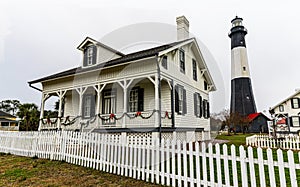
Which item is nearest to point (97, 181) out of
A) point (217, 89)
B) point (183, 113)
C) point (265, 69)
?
point (183, 113)

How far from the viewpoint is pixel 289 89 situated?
4897cm

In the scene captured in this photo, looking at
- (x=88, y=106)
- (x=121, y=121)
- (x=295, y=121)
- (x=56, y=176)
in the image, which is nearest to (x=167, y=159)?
(x=56, y=176)

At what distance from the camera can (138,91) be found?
12164 mm

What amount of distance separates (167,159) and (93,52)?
1095 centimetres

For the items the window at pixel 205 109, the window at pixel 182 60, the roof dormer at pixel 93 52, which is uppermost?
the roof dormer at pixel 93 52

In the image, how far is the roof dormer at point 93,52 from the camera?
13422 millimetres

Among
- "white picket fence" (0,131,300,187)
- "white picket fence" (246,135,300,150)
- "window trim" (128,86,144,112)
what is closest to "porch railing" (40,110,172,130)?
"window trim" (128,86,144,112)

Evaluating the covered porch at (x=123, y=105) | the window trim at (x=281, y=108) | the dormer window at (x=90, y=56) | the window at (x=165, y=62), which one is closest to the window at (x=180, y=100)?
the covered porch at (x=123, y=105)

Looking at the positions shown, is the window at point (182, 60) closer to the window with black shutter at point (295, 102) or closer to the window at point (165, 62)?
the window at point (165, 62)

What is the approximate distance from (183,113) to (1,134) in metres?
10.5

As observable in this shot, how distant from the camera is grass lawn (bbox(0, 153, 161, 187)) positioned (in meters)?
4.92

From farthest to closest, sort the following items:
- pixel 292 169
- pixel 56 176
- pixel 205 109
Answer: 1. pixel 205 109
2. pixel 56 176
3. pixel 292 169

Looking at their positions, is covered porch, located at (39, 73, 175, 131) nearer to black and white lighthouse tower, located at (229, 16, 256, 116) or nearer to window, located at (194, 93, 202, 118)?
window, located at (194, 93, 202, 118)

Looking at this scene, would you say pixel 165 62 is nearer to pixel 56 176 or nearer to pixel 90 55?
pixel 90 55
